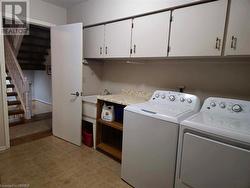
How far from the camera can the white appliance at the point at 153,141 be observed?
56.6 inches

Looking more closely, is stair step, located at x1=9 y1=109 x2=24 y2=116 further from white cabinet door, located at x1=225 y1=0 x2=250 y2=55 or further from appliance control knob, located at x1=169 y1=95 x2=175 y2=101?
white cabinet door, located at x1=225 y1=0 x2=250 y2=55

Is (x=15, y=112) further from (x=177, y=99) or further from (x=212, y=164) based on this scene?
(x=212, y=164)

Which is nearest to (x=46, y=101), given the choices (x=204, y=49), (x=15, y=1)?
(x=15, y=1)

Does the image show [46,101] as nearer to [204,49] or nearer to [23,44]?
[23,44]

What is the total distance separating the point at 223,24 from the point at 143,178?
66.1 inches

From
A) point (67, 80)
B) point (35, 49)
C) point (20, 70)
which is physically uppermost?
point (35, 49)

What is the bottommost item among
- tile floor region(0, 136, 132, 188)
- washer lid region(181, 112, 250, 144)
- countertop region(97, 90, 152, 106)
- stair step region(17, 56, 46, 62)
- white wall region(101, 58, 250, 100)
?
tile floor region(0, 136, 132, 188)

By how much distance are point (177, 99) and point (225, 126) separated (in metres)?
0.69

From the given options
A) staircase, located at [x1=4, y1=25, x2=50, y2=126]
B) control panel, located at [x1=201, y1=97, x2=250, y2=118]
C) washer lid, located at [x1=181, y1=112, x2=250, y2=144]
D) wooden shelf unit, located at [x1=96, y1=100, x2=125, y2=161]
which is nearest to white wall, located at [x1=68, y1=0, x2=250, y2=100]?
control panel, located at [x1=201, y1=97, x2=250, y2=118]

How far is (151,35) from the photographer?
6.23 ft

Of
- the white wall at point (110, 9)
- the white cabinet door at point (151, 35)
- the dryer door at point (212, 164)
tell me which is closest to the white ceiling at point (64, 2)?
the white wall at point (110, 9)

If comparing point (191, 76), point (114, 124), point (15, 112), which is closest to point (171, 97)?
point (191, 76)

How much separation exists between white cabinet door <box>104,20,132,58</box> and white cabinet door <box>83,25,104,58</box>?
112mm

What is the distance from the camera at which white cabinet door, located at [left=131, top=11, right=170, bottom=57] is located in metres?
1.80
